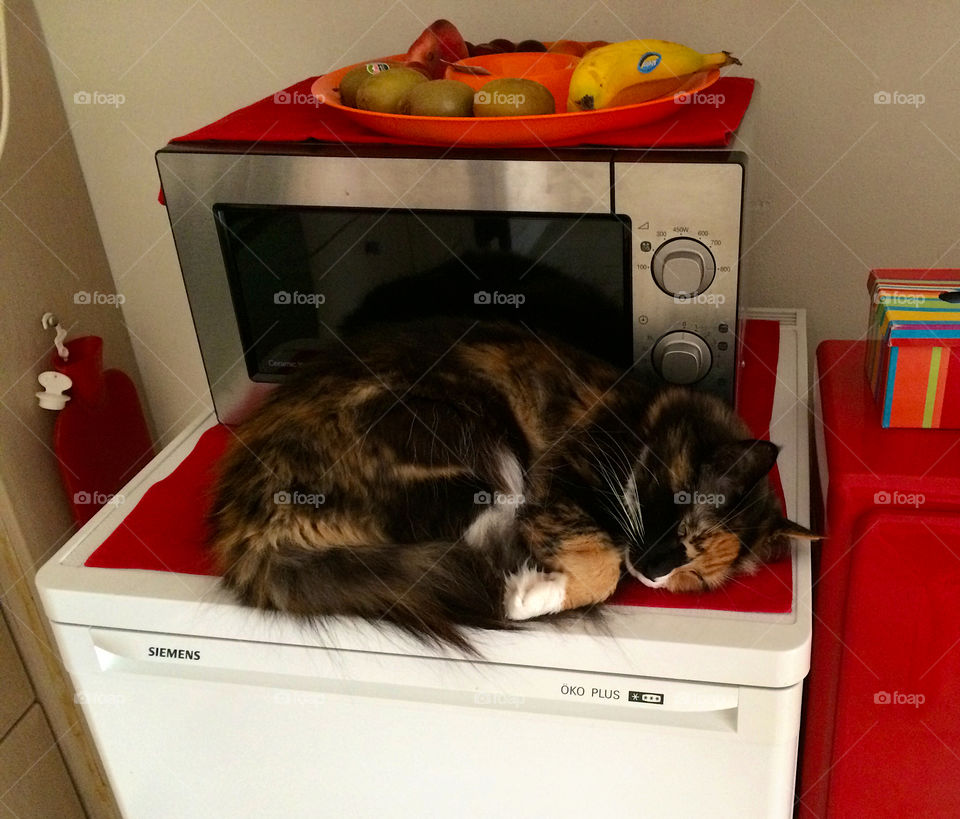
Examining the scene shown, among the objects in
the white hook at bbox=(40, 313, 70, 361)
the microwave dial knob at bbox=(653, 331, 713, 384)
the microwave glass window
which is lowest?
the white hook at bbox=(40, 313, 70, 361)

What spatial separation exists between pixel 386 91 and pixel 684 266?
0.39m

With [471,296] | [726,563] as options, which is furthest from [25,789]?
[726,563]

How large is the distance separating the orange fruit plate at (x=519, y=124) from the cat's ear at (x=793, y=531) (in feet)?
1.48

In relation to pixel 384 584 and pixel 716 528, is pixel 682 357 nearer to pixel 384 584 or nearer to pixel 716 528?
pixel 716 528

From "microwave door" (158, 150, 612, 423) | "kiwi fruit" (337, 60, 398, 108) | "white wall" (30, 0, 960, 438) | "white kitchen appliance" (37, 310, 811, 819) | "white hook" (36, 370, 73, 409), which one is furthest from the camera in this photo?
"white hook" (36, 370, 73, 409)

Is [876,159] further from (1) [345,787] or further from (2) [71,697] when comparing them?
(2) [71,697]

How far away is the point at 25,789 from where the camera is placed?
1.50m

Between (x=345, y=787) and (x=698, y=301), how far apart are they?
0.67 metres

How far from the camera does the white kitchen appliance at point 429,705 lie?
867 mm

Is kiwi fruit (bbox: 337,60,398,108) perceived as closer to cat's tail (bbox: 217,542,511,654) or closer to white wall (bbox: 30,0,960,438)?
white wall (bbox: 30,0,960,438)

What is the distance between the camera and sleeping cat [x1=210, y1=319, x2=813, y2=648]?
91cm

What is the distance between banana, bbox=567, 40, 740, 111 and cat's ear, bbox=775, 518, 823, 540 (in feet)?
1.57

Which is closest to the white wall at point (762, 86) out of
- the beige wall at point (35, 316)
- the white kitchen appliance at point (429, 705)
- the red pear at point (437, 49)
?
the beige wall at point (35, 316)

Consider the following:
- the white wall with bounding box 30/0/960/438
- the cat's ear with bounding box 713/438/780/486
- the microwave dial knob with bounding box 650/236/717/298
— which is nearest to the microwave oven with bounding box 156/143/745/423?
the microwave dial knob with bounding box 650/236/717/298
